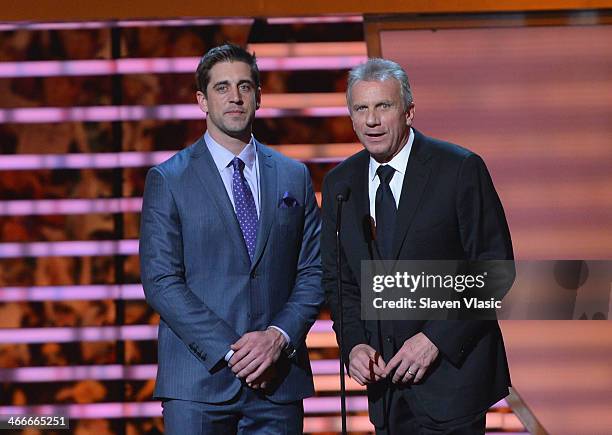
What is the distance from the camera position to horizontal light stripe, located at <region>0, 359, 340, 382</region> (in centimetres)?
400

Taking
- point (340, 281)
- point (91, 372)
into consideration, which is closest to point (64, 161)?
point (91, 372)

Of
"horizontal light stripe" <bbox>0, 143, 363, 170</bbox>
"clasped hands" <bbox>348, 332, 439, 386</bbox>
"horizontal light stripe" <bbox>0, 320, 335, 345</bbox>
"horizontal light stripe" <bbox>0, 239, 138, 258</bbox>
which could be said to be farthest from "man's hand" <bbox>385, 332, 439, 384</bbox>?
"horizontal light stripe" <bbox>0, 239, 138, 258</bbox>

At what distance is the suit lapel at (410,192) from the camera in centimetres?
251

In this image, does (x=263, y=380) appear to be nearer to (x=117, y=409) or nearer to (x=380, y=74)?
(x=380, y=74)

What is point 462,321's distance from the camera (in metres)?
2.49

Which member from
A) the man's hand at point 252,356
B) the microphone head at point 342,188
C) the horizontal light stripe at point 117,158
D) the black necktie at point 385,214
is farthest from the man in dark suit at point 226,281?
the horizontal light stripe at point 117,158

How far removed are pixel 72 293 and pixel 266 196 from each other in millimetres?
1573

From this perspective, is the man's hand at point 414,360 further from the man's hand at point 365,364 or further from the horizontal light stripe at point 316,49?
the horizontal light stripe at point 316,49

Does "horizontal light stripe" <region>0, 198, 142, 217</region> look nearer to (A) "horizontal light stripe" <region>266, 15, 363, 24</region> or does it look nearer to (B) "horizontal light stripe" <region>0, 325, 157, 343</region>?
(B) "horizontal light stripe" <region>0, 325, 157, 343</region>

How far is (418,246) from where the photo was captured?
2.51m

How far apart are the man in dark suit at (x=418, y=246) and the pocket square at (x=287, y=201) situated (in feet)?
0.82

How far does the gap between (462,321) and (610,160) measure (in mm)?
1841

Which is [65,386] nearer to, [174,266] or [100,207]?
[100,207]

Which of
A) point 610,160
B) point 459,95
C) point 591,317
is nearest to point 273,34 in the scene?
point 459,95
